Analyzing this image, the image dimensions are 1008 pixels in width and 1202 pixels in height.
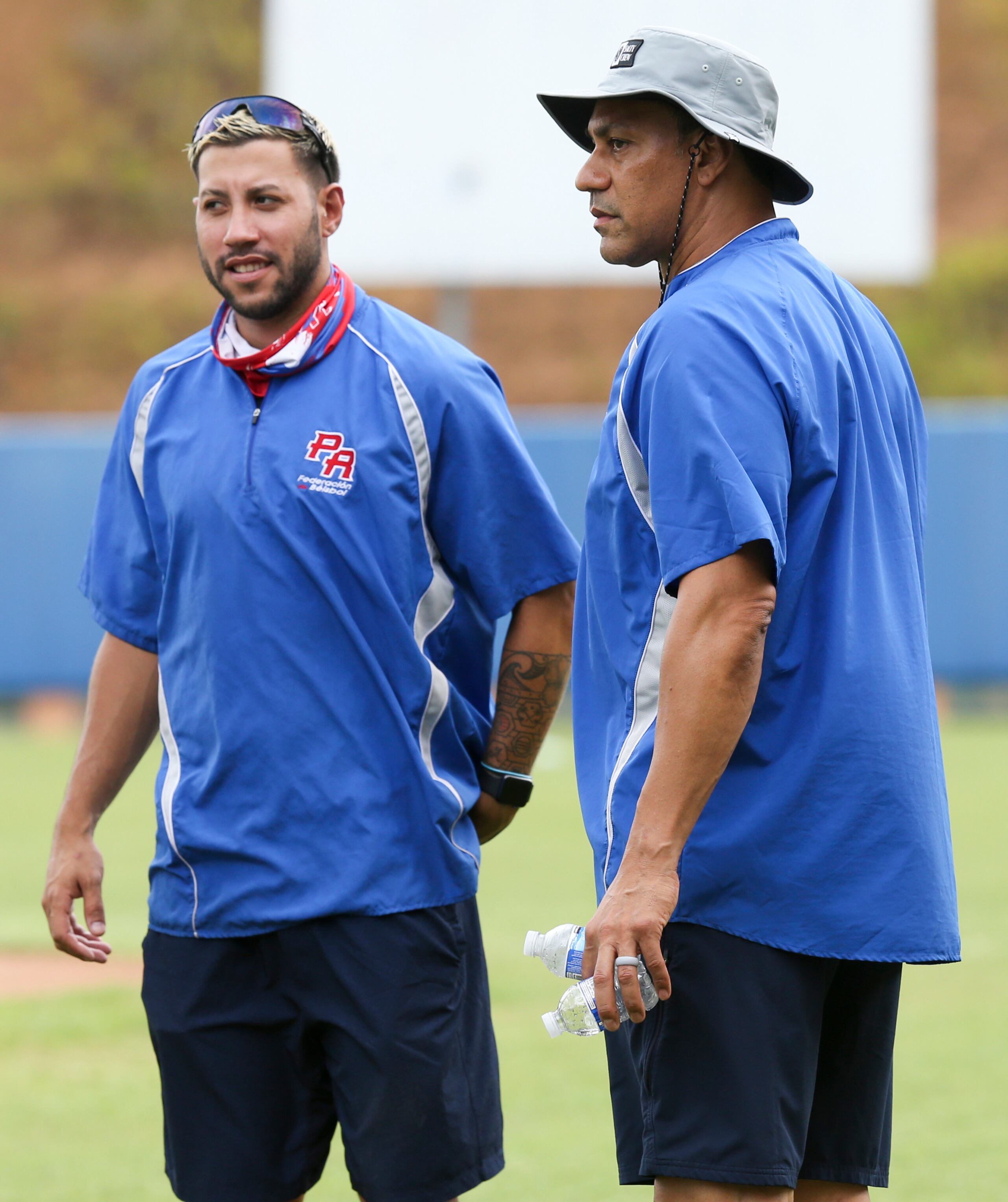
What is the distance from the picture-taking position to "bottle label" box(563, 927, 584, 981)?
237 cm

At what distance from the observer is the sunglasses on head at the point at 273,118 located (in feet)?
10.1

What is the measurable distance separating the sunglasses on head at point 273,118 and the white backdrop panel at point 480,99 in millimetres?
11941

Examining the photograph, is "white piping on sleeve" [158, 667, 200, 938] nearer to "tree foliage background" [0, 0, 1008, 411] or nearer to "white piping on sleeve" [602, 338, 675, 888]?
"white piping on sleeve" [602, 338, 675, 888]

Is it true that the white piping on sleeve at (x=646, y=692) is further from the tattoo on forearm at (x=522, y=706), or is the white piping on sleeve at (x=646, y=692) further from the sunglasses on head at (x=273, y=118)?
the sunglasses on head at (x=273, y=118)

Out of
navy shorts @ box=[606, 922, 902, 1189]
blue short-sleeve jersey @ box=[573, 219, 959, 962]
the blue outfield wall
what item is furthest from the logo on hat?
the blue outfield wall

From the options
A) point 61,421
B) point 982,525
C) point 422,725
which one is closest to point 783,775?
point 422,725

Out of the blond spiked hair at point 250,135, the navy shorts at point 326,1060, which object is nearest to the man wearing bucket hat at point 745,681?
the navy shorts at point 326,1060

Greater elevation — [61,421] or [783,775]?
[61,421]

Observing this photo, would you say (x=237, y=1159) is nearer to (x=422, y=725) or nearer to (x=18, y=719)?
(x=422, y=725)

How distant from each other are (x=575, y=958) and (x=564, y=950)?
0.02 metres

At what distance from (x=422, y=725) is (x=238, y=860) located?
0.38 meters

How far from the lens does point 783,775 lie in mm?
2354

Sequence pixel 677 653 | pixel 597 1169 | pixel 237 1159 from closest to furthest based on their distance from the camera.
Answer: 1. pixel 677 653
2. pixel 237 1159
3. pixel 597 1169

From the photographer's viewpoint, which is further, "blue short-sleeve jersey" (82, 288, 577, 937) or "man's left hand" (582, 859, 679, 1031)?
"blue short-sleeve jersey" (82, 288, 577, 937)
